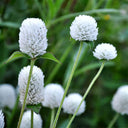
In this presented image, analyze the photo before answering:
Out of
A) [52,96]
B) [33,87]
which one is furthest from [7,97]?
[33,87]

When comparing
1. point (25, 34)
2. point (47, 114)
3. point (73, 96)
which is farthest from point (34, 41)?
point (47, 114)

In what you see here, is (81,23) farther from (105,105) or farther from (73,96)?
(105,105)

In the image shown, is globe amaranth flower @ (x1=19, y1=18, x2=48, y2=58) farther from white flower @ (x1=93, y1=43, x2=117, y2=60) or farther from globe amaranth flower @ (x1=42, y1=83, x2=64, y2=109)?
globe amaranth flower @ (x1=42, y1=83, x2=64, y2=109)

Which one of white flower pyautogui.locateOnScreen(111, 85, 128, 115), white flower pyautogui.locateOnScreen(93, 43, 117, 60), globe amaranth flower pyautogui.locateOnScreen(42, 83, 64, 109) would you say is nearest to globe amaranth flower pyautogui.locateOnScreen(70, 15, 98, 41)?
white flower pyautogui.locateOnScreen(93, 43, 117, 60)

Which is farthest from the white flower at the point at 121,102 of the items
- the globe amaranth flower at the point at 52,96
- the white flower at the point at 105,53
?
the white flower at the point at 105,53

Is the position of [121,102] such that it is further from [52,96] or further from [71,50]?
[71,50]

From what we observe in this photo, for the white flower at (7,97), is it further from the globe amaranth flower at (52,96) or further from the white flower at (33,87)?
the white flower at (33,87)
